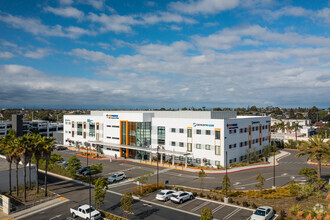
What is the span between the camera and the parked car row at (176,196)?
38.4 meters

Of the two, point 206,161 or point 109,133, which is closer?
point 206,161

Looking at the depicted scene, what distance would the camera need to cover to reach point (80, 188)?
156 ft

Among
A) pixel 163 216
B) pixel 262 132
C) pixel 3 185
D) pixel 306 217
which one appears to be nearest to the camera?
pixel 306 217

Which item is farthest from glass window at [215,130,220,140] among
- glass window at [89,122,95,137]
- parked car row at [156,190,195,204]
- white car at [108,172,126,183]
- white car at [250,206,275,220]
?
glass window at [89,122,95,137]

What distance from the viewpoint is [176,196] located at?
38719 millimetres

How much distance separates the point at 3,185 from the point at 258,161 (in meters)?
65.2

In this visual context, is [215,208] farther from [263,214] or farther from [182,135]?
[182,135]

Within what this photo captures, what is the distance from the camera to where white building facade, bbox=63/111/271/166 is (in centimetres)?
6500

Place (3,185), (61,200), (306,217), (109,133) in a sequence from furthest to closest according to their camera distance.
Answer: (109,133) < (3,185) < (61,200) < (306,217)

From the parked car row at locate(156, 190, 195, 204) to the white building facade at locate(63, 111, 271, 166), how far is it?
2426 cm

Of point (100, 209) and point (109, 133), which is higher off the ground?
point (109, 133)

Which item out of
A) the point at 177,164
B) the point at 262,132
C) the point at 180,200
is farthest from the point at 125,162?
the point at 262,132

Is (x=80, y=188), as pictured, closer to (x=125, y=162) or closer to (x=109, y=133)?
(x=125, y=162)

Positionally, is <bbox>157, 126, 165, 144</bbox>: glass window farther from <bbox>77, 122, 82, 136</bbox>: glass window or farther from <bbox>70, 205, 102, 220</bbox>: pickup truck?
<bbox>77, 122, 82, 136</bbox>: glass window
